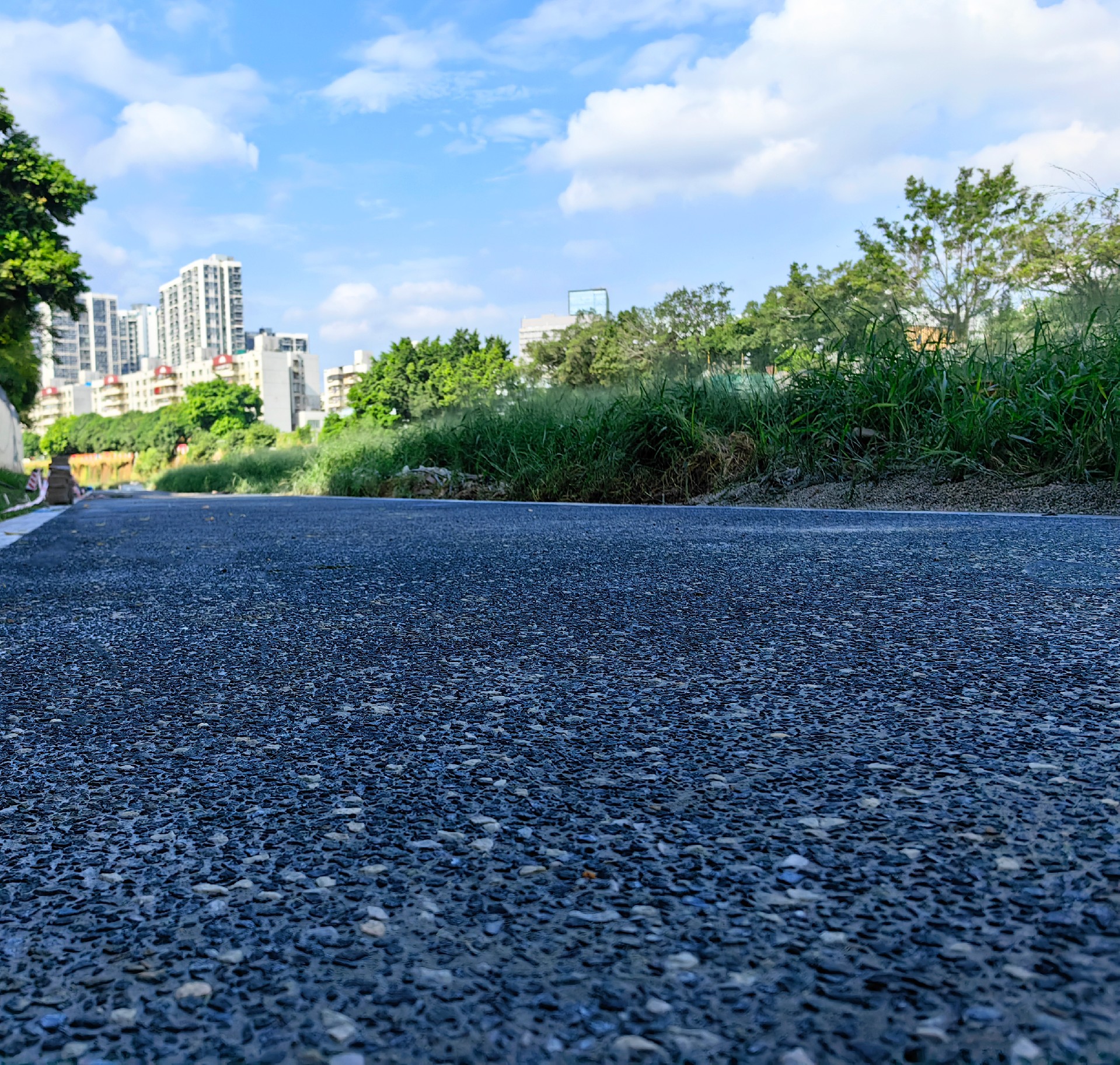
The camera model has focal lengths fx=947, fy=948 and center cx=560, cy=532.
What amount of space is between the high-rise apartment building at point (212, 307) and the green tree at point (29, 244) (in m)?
159

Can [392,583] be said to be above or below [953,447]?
below

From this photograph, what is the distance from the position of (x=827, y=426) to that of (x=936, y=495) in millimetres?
1356

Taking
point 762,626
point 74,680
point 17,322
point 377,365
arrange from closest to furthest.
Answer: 1. point 74,680
2. point 762,626
3. point 17,322
4. point 377,365

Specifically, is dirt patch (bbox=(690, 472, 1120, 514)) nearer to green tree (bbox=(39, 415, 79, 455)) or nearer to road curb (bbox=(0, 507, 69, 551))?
road curb (bbox=(0, 507, 69, 551))

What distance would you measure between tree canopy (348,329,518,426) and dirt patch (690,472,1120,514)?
26.2 metres

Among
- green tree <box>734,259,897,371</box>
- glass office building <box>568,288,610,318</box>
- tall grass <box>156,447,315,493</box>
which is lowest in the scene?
tall grass <box>156,447,315,493</box>

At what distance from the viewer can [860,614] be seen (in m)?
2.26

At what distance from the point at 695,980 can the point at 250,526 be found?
6072 millimetres

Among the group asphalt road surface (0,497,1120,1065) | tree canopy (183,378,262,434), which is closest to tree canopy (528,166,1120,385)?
asphalt road surface (0,497,1120,1065)

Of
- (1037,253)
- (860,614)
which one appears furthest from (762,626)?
(1037,253)

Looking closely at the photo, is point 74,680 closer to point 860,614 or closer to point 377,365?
point 860,614

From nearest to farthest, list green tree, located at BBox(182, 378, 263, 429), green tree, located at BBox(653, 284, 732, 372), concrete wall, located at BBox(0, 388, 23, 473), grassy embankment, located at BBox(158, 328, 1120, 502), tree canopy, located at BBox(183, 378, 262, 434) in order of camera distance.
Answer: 1. grassy embankment, located at BBox(158, 328, 1120, 502)
2. concrete wall, located at BBox(0, 388, 23, 473)
3. green tree, located at BBox(653, 284, 732, 372)
4. tree canopy, located at BBox(183, 378, 262, 434)
5. green tree, located at BBox(182, 378, 263, 429)

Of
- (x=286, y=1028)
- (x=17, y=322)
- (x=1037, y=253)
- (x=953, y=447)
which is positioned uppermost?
(x=1037, y=253)

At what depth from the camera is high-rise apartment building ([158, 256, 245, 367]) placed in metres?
171
